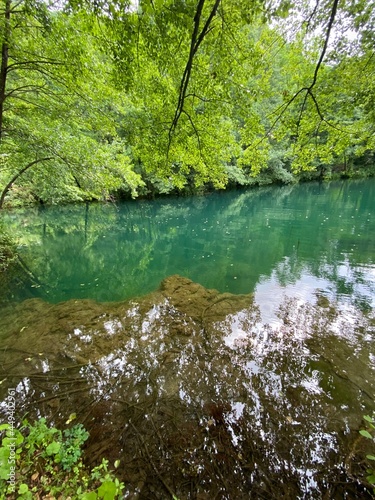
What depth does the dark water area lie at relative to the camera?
226 cm

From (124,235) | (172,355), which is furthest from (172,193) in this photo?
(172,355)

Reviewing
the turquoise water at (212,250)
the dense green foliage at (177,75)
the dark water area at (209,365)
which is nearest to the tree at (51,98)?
the dense green foliage at (177,75)

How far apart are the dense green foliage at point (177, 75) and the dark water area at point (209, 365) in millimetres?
3238

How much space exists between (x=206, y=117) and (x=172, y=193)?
69.1 ft

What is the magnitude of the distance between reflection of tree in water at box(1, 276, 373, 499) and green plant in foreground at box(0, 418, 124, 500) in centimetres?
21

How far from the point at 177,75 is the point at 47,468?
4874 millimetres

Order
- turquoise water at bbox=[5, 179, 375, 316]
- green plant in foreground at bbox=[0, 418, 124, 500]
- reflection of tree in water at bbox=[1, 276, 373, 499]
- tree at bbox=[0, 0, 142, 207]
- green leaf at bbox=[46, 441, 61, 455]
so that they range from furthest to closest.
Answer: turquoise water at bbox=[5, 179, 375, 316] < tree at bbox=[0, 0, 142, 207] < reflection of tree in water at bbox=[1, 276, 373, 499] < green leaf at bbox=[46, 441, 61, 455] < green plant in foreground at bbox=[0, 418, 124, 500]

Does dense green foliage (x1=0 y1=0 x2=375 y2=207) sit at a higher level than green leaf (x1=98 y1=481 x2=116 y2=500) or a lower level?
higher

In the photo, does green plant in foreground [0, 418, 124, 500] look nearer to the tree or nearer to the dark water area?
the dark water area

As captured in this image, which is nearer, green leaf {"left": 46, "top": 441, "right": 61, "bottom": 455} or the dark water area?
green leaf {"left": 46, "top": 441, "right": 61, "bottom": 455}

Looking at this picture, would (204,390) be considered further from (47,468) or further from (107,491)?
(107,491)

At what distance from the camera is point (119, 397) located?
3033 millimetres

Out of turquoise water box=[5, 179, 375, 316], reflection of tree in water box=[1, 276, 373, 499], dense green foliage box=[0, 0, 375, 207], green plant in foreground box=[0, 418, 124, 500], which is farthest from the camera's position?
turquoise water box=[5, 179, 375, 316]

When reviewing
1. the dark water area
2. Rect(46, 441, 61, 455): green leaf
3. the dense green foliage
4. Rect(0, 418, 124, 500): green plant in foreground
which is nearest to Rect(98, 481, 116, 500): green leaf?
Rect(0, 418, 124, 500): green plant in foreground
